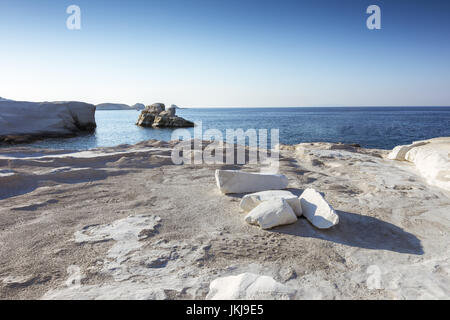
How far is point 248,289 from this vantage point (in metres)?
2.02

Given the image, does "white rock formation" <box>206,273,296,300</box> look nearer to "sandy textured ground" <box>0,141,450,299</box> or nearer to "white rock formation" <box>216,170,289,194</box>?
"sandy textured ground" <box>0,141,450,299</box>

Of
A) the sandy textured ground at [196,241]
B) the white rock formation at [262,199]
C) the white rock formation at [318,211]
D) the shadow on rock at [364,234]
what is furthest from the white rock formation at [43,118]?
the shadow on rock at [364,234]

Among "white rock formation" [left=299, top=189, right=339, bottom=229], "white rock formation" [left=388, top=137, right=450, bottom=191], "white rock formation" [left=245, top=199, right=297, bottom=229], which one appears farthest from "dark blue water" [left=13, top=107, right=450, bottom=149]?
"white rock formation" [left=245, top=199, right=297, bottom=229]

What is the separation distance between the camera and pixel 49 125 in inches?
965

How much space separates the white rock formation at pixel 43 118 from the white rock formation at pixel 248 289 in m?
25.6

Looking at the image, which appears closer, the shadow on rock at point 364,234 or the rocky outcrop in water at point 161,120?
the shadow on rock at point 364,234

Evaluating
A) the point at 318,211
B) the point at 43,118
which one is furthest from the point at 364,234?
the point at 43,118

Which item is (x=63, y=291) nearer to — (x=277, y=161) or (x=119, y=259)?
(x=119, y=259)

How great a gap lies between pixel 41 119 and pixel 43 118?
30 centimetres

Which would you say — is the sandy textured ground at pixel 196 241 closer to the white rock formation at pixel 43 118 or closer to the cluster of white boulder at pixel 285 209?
the cluster of white boulder at pixel 285 209

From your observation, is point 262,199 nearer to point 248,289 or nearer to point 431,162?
point 248,289

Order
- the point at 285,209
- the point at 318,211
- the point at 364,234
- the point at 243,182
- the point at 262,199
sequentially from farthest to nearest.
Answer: the point at 243,182
the point at 262,199
the point at 318,211
the point at 285,209
the point at 364,234

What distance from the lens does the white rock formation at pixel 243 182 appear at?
4492mm
